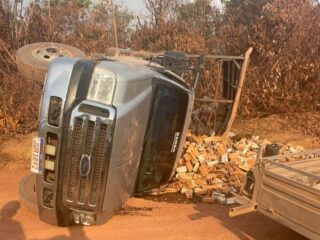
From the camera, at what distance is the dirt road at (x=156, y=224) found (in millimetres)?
4429

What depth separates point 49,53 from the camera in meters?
7.82

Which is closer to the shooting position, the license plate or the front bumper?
the front bumper

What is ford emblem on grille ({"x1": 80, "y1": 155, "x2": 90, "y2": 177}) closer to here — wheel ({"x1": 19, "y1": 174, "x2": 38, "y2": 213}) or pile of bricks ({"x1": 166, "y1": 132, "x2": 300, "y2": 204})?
wheel ({"x1": 19, "y1": 174, "x2": 38, "y2": 213})

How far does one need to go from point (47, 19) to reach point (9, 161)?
5543 mm

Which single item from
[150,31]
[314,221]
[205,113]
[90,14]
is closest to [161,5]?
[150,31]

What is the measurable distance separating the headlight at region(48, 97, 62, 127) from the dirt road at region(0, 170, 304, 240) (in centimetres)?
131

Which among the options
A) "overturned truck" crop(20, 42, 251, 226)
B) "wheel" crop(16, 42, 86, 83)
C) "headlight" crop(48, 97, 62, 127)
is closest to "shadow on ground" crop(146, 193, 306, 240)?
"overturned truck" crop(20, 42, 251, 226)

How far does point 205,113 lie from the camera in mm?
7656

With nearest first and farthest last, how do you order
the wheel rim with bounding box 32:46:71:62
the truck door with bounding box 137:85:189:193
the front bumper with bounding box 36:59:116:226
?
1. the front bumper with bounding box 36:59:116:226
2. the truck door with bounding box 137:85:189:193
3. the wheel rim with bounding box 32:46:71:62

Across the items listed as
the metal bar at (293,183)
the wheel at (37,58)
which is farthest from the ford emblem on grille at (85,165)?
the wheel at (37,58)

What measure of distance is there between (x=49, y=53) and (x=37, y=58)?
427 mm

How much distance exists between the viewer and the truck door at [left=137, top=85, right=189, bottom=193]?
4738mm

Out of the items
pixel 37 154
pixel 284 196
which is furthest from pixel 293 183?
pixel 37 154

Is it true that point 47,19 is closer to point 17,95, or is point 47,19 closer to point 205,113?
point 17,95
